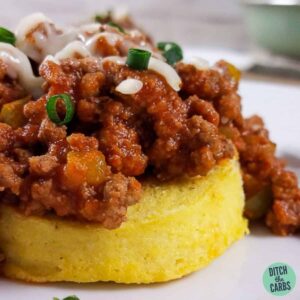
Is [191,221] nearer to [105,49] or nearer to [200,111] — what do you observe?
[200,111]

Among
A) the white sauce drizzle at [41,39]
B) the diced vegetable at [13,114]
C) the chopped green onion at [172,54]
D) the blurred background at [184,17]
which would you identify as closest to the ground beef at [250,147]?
the chopped green onion at [172,54]

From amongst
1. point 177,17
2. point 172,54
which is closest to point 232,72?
point 172,54

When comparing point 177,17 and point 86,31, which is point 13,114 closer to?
point 86,31

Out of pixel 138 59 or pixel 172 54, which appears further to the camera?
pixel 172 54

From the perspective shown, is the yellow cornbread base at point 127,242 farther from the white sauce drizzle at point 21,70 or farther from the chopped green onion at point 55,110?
the white sauce drizzle at point 21,70

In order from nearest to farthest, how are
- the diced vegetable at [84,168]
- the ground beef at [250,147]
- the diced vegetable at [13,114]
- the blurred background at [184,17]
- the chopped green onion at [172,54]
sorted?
the diced vegetable at [84,168] → the diced vegetable at [13,114] → the ground beef at [250,147] → the chopped green onion at [172,54] → the blurred background at [184,17]

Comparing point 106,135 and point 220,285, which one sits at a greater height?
point 106,135

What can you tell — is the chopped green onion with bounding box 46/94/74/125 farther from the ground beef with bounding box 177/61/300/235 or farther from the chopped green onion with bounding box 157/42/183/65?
the chopped green onion with bounding box 157/42/183/65
